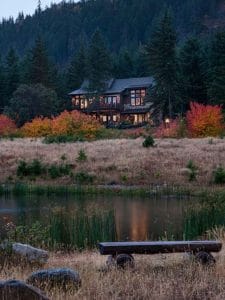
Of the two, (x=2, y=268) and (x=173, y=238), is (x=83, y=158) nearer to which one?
(x=173, y=238)

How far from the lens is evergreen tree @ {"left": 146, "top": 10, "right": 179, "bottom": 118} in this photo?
66.4 m

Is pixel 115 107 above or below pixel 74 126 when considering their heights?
above

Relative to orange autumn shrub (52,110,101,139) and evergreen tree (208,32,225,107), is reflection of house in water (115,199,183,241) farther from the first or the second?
evergreen tree (208,32,225,107)

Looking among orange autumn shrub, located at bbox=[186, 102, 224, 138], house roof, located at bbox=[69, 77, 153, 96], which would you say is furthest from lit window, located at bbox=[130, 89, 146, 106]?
orange autumn shrub, located at bbox=[186, 102, 224, 138]

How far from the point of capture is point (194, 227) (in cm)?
1681

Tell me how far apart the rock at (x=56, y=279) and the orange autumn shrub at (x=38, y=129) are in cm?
5220

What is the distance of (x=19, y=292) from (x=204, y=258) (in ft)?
13.9

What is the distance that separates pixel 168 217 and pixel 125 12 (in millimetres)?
178847

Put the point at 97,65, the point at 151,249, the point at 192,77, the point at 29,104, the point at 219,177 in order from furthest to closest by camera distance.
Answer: the point at 97,65 < the point at 192,77 < the point at 29,104 < the point at 219,177 < the point at 151,249

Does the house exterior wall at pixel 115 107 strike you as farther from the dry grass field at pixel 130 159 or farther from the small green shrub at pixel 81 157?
the small green shrub at pixel 81 157

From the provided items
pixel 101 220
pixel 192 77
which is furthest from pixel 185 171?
pixel 192 77

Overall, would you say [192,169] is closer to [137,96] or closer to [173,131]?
[173,131]

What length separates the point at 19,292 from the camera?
7223 mm

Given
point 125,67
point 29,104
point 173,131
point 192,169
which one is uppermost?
point 125,67
